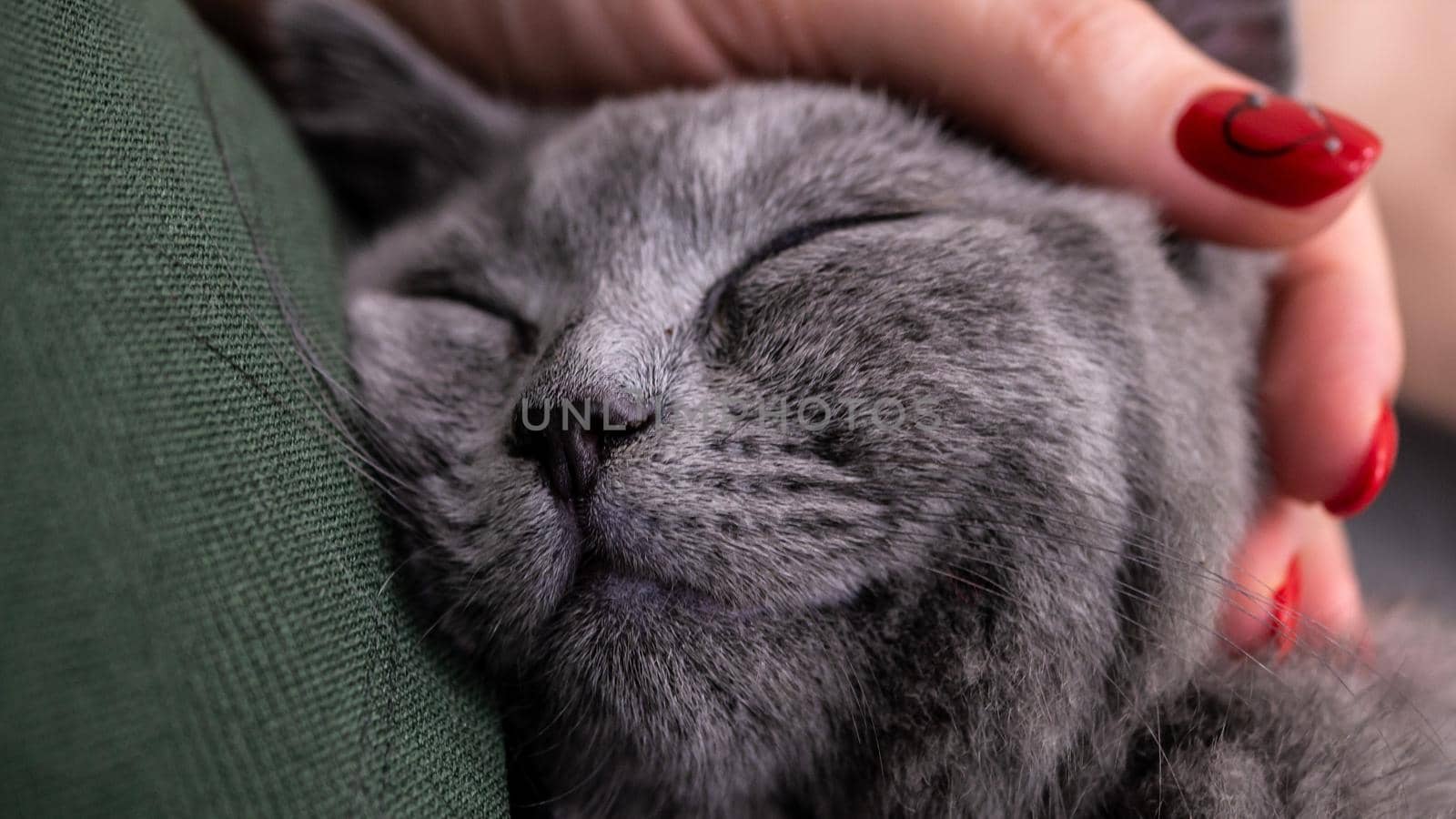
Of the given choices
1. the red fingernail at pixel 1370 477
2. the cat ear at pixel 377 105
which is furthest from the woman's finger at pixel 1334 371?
the cat ear at pixel 377 105

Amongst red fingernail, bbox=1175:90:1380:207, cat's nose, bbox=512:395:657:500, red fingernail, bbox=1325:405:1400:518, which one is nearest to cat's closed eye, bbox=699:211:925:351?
cat's nose, bbox=512:395:657:500

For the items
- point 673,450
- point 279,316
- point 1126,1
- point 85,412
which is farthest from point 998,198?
point 85,412

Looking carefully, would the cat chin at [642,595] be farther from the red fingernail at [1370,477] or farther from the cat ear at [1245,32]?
the cat ear at [1245,32]

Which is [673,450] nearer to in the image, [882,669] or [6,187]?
[882,669]

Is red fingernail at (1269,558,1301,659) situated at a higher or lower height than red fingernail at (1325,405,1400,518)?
higher

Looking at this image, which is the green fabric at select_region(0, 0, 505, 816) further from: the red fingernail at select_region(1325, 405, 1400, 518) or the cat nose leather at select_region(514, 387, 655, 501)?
the red fingernail at select_region(1325, 405, 1400, 518)

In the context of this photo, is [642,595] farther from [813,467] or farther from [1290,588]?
[1290,588]
